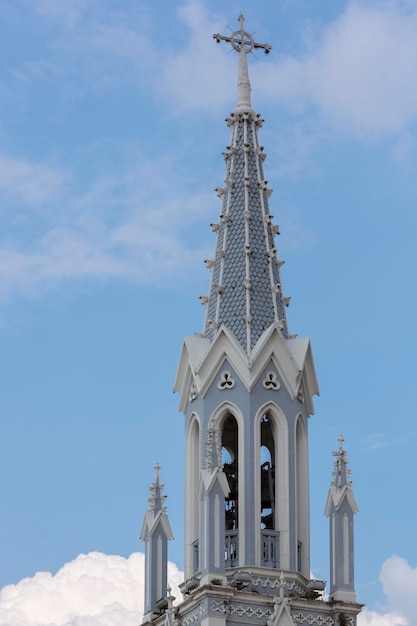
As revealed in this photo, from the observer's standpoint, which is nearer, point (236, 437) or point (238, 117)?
point (236, 437)

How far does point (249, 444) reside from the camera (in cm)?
4984

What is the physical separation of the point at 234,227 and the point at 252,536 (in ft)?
29.9

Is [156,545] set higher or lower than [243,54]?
lower

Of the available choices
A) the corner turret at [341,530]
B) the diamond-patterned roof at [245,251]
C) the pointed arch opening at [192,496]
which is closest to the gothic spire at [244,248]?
the diamond-patterned roof at [245,251]

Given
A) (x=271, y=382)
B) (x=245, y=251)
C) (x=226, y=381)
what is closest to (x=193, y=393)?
(x=226, y=381)

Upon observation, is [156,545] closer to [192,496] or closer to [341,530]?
[192,496]

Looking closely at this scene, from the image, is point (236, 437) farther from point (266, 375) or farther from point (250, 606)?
point (250, 606)

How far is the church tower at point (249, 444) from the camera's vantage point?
48000mm

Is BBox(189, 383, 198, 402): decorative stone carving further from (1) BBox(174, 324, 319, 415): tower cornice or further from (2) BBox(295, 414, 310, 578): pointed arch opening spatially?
(2) BBox(295, 414, 310, 578): pointed arch opening

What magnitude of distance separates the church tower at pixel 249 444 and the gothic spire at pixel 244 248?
0.04m

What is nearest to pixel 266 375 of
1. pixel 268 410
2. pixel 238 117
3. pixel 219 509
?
pixel 268 410

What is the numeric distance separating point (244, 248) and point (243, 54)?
6.48 metres

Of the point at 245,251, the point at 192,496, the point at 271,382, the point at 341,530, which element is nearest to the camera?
the point at 341,530

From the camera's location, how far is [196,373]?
51312 millimetres
